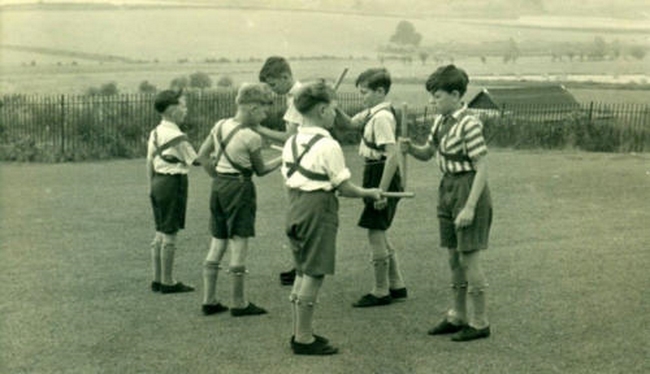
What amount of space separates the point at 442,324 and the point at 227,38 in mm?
18897

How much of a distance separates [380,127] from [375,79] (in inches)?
14.1

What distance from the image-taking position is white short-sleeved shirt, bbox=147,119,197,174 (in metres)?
6.79

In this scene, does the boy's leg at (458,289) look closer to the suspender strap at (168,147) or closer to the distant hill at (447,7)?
the suspender strap at (168,147)

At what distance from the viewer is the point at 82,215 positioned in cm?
1118

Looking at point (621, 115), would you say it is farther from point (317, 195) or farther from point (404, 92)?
point (317, 195)

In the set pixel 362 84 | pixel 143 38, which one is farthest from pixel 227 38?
pixel 362 84

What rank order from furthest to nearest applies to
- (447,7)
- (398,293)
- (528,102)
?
(528,102) < (447,7) < (398,293)

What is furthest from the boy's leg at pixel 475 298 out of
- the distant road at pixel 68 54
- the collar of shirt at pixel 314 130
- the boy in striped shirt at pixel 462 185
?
the distant road at pixel 68 54

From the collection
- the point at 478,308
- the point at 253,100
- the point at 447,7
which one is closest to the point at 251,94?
the point at 253,100

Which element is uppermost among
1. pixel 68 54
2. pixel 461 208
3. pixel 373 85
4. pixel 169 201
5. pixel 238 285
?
pixel 68 54

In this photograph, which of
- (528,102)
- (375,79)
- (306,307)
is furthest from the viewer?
(528,102)

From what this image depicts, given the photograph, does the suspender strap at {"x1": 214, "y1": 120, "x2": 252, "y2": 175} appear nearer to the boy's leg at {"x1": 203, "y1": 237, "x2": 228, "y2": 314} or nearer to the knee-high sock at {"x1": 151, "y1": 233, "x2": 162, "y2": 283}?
the boy's leg at {"x1": 203, "y1": 237, "x2": 228, "y2": 314}

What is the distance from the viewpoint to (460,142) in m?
5.46

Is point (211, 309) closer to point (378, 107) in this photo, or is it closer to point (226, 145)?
point (226, 145)
